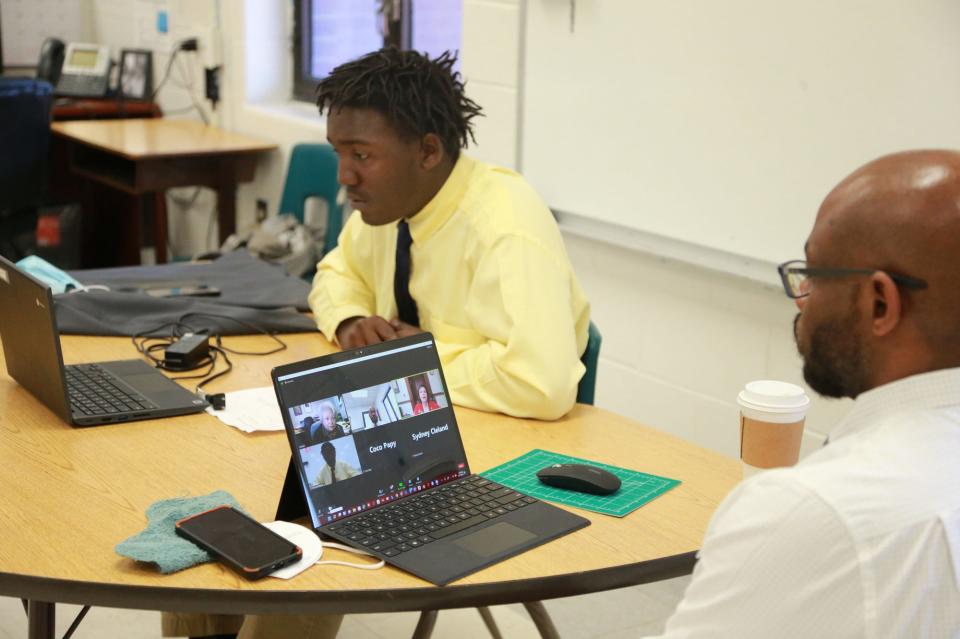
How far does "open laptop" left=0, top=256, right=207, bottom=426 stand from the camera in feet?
5.64

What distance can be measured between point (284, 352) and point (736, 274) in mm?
1135

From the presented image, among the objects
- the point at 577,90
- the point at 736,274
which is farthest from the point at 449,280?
the point at 577,90

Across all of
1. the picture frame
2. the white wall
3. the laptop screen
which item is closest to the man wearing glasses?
the laptop screen

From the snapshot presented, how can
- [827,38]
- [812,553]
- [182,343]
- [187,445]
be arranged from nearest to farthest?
[812,553] → [187,445] → [182,343] → [827,38]

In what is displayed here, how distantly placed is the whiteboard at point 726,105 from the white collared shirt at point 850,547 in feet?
4.68

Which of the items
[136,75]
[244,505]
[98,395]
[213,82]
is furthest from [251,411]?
[136,75]

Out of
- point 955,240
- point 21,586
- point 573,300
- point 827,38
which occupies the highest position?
point 827,38

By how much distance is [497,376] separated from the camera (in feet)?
6.06

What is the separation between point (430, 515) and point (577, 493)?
226 millimetres

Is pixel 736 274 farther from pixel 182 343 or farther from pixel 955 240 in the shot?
pixel 955 240

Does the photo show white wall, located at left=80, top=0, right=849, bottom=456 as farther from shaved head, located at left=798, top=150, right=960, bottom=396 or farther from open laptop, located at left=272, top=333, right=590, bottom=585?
shaved head, located at left=798, top=150, right=960, bottom=396

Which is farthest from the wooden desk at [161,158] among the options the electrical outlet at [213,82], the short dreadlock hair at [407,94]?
the short dreadlock hair at [407,94]

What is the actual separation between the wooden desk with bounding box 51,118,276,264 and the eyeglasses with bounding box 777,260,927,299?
139 inches

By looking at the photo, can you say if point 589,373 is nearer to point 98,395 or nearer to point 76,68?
point 98,395
